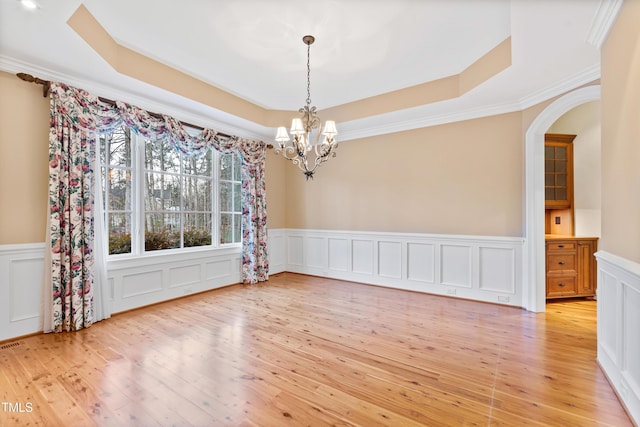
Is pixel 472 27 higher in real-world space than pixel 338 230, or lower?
higher

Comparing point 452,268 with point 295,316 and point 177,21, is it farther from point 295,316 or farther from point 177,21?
point 177,21

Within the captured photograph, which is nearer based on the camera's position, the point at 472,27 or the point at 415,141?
the point at 472,27

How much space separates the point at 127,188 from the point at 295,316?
2.82 m

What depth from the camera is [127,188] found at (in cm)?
385

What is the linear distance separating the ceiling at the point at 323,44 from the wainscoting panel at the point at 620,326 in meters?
1.86

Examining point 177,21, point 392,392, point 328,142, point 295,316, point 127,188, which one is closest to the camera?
point 392,392

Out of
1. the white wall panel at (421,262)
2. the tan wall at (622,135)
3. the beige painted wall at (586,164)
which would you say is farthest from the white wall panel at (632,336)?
the beige painted wall at (586,164)

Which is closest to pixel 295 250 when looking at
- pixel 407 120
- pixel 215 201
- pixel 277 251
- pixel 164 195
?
pixel 277 251

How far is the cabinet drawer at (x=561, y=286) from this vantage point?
4.07 meters

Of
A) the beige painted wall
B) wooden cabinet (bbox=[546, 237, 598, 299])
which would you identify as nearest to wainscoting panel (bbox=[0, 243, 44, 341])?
wooden cabinet (bbox=[546, 237, 598, 299])

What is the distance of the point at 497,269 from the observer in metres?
4.02

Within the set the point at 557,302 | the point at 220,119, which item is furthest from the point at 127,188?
the point at 557,302

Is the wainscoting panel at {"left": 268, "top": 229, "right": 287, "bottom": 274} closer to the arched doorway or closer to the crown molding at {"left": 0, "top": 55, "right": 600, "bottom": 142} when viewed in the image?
the crown molding at {"left": 0, "top": 55, "right": 600, "bottom": 142}

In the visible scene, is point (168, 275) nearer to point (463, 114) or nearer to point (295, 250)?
point (295, 250)
